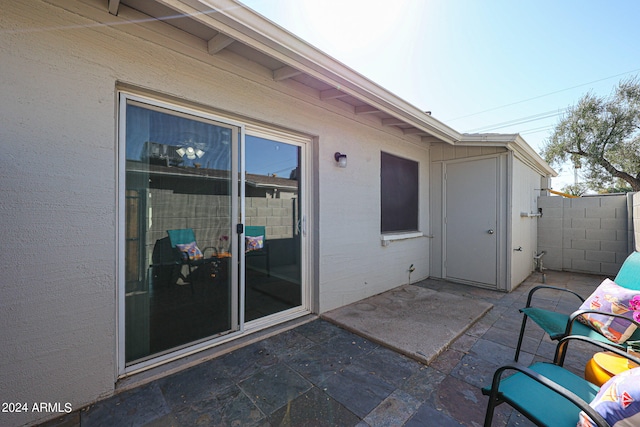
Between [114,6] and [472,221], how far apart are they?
5.34m

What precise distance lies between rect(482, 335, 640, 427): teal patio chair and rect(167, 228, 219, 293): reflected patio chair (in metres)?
2.31

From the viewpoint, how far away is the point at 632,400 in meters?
0.91

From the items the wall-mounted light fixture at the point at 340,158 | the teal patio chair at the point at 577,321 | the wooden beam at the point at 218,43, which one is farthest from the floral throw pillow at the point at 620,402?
the wooden beam at the point at 218,43

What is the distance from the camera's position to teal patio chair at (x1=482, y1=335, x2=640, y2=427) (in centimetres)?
116

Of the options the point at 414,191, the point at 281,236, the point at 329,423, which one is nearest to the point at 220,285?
the point at 281,236

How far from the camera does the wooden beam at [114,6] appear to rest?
1759mm

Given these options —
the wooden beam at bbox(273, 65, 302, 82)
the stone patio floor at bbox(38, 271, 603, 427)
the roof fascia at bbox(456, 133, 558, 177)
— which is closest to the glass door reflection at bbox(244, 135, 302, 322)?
the stone patio floor at bbox(38, 271, 603, 427)

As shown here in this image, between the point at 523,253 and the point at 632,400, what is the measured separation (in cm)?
509

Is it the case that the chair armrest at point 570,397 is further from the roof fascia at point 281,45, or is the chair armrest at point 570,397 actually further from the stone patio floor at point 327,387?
the roof fascia at point 281,45

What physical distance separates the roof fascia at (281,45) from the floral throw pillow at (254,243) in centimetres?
172

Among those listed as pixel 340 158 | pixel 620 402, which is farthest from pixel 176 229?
pixel 620 402

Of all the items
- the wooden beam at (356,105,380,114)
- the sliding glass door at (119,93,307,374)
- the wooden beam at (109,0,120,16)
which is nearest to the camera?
the wooden beam at (109,0,120,16)

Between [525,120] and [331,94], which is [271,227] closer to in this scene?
[331,94]

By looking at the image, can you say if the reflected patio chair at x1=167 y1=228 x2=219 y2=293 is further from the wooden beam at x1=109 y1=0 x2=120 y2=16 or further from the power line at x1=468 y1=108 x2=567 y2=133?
the power line at x1=468 y1=108 x2=567 y2=133
